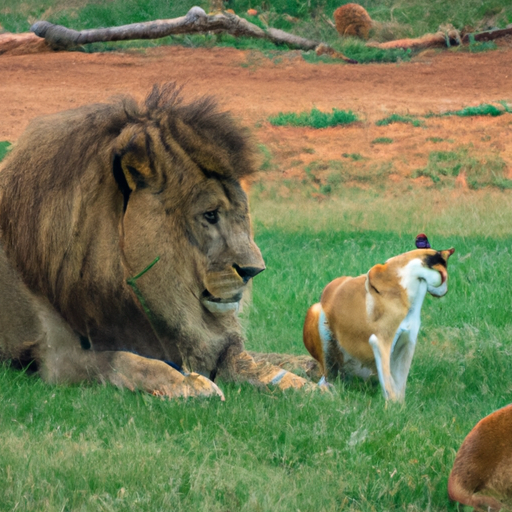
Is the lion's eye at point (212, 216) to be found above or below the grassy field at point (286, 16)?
above

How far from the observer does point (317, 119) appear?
18078 millimetres

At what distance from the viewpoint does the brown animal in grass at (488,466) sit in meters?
3.30

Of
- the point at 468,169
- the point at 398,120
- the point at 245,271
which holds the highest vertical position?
the point at 245,271

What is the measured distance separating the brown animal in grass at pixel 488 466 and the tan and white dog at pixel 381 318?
158 centimetres

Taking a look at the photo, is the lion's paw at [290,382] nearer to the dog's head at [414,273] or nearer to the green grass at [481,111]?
the dog's head at [414,273]

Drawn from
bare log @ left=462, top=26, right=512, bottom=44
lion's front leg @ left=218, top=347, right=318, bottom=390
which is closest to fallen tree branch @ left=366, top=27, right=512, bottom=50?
bare log @ left=462, top=26, right=512, bottom=44

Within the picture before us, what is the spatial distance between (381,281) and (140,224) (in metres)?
1.36

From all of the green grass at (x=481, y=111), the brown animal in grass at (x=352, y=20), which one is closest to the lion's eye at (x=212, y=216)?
the green grass at (x=481, y=111)

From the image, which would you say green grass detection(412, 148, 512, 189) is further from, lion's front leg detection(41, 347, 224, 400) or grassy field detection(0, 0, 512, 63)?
lion's front leg detection(41, 347, 224, 400)

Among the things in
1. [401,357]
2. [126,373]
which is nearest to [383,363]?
[401,357]

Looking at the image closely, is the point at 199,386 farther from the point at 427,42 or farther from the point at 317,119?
the point at 427,42

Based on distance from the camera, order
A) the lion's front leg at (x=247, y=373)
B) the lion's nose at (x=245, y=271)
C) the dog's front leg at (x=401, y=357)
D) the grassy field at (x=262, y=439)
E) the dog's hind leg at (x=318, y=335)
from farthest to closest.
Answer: the dog's hind leg at (x=318, y=335)
the lion's front leg at (x=247, y=373)
the dog's front leg at (x=401, y=357)
the lion's nose at (x=245, y=271)
the grassy field at (x=262, y=439)

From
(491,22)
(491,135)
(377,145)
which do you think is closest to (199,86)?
Answer: (377,145)

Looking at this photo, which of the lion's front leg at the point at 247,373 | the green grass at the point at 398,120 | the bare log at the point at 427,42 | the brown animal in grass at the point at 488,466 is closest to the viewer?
the brown animal in grass at the point at 488,466
